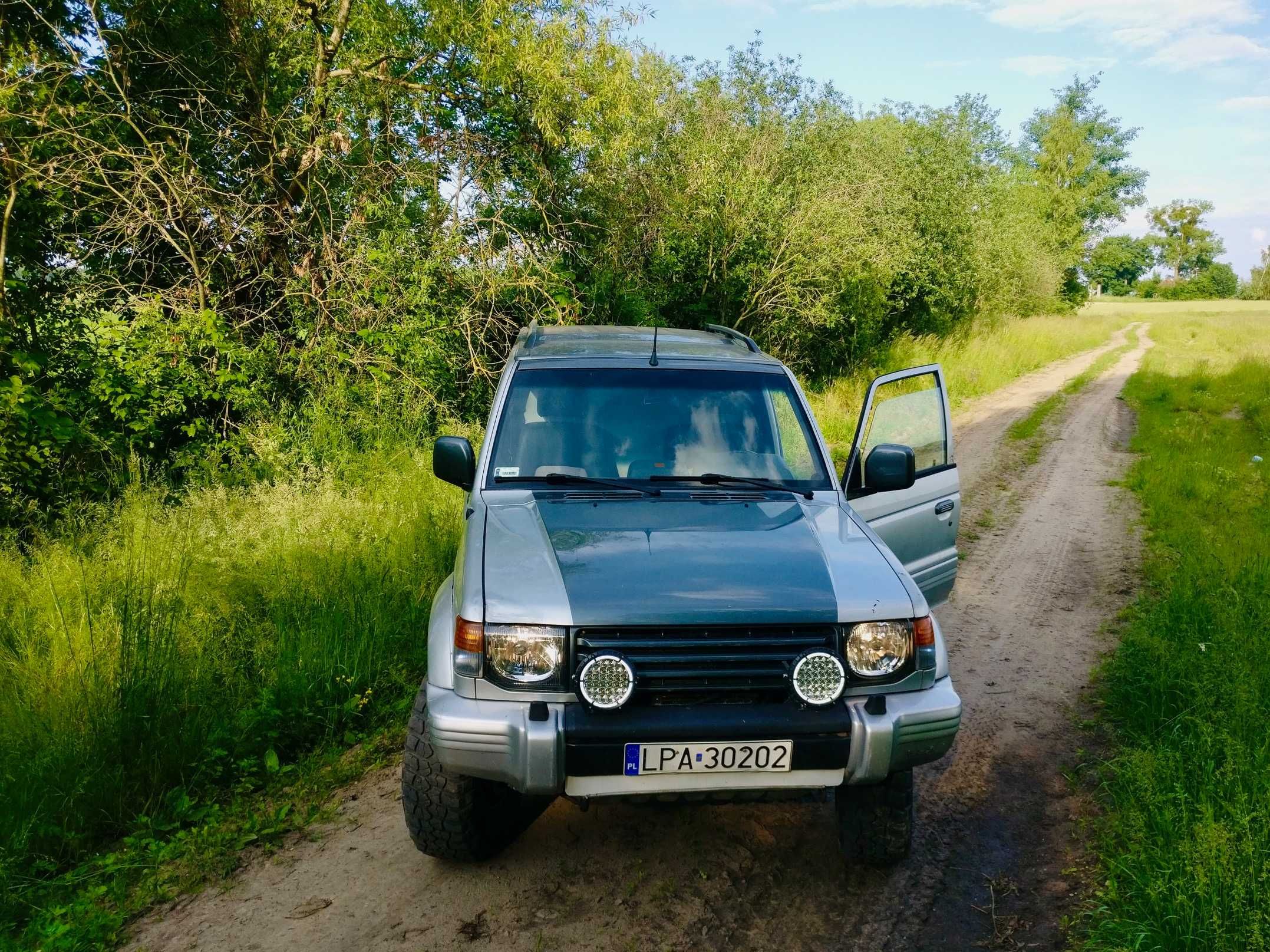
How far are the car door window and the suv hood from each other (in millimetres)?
1621

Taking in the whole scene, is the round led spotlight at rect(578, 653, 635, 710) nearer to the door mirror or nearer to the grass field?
the grass field

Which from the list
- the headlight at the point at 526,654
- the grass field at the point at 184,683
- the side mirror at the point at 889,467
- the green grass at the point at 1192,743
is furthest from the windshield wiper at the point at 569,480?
the green grass at the point at 1192,743

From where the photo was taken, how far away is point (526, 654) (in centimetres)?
287

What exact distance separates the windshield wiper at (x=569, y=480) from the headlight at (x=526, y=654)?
107 cm

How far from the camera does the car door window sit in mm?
5020

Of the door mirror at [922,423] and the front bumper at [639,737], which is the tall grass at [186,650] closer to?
the front bumper at [639,737]

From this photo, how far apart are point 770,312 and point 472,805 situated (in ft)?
38.3

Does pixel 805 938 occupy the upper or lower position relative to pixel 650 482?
lower

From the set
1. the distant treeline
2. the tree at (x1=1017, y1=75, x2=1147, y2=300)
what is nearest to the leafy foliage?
the tree at (x1=1017, y1=75, x2=1147, y2=300)

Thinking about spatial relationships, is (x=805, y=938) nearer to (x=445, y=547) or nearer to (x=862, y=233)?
(x=445, y=547)

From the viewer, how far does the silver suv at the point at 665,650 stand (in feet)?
9.29

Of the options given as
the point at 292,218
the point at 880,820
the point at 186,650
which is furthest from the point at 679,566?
the point at 292,218

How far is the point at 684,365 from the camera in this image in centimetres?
432

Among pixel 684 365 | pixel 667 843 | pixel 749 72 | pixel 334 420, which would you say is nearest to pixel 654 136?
pixel 749 72
